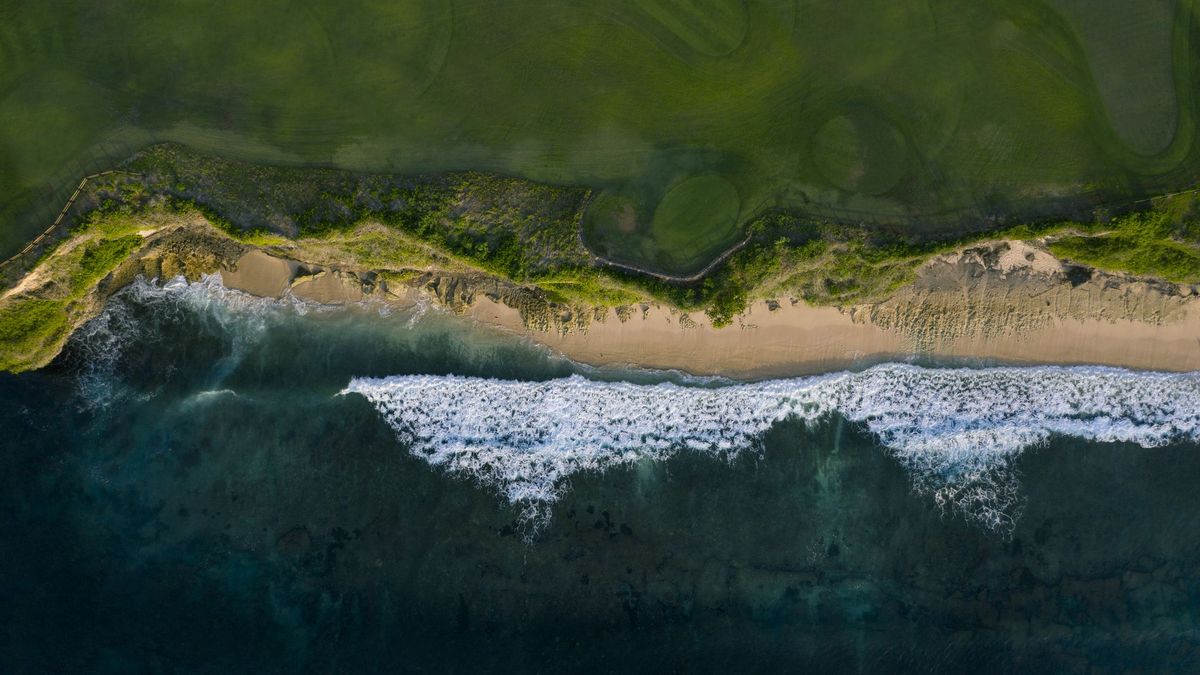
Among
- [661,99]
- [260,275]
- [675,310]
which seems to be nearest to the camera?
[661,99]

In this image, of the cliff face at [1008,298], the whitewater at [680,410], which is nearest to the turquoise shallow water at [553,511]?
the whitewater at [680,410]

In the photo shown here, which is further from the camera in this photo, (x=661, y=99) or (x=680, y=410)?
(x=680, y=410)

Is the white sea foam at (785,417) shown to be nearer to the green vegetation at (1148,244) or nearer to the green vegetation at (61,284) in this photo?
the green vegetation at (1148,244)

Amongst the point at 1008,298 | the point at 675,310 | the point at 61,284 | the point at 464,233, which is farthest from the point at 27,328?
the point at 1008,298

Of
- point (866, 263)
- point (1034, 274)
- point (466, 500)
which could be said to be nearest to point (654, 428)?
point (466, 500)

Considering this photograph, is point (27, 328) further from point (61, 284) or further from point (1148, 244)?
point (1148, 244)

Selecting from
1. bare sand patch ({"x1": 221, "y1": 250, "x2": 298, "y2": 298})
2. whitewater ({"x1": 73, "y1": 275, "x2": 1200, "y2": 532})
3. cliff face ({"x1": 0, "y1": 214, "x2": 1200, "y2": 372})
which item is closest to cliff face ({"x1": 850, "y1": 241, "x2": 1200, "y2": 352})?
cliff face ({"x1": 0, "y1": 214, "x2": 1200, "y2": 372})
